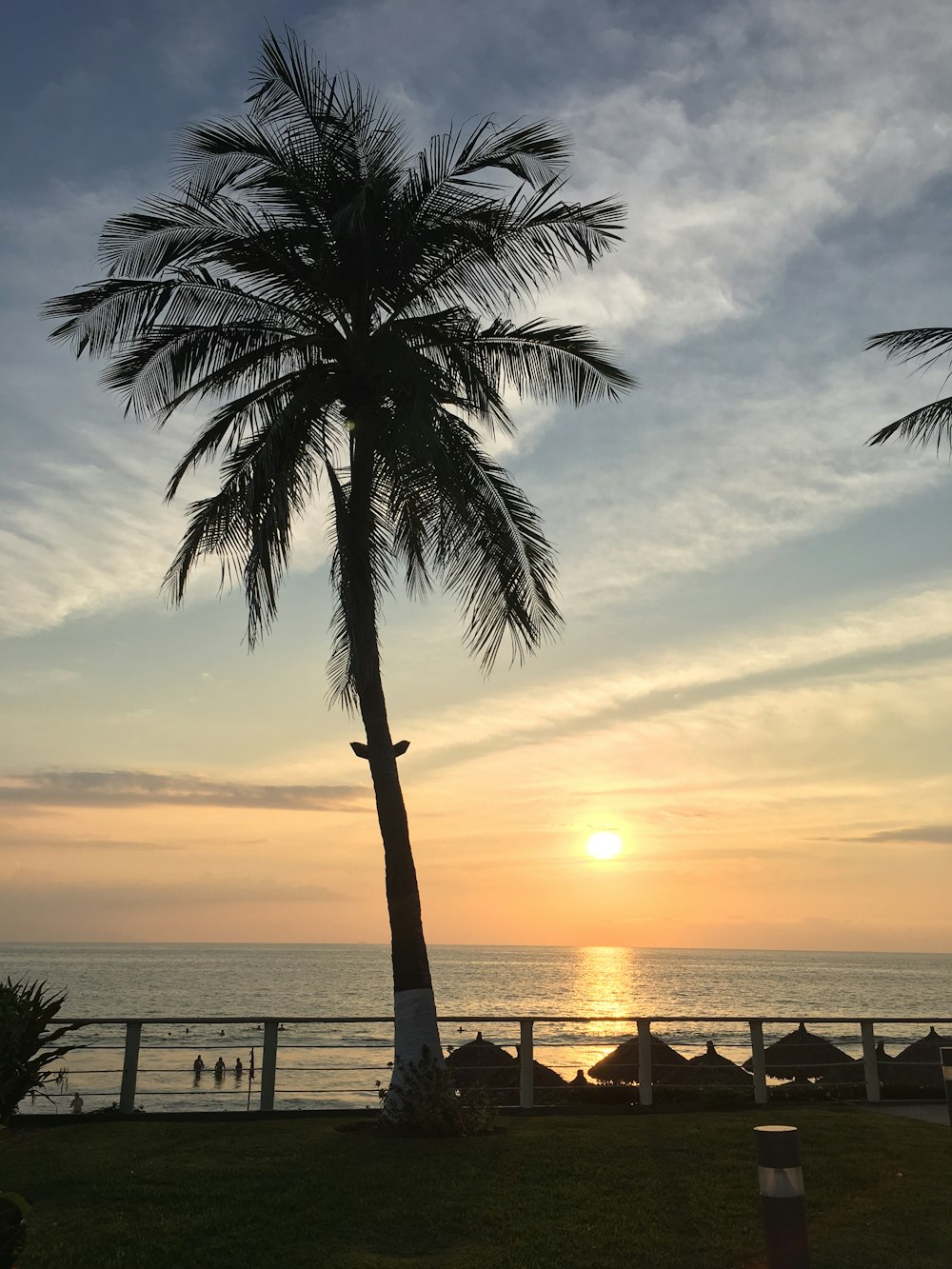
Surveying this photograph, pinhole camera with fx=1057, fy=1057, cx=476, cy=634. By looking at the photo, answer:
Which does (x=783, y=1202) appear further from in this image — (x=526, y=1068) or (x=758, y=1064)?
(x=758, y=1064)

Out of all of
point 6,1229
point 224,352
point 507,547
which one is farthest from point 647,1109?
point 224,352

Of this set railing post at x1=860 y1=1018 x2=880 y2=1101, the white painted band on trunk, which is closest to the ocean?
railing post at x1=860 y1=1018 x2=880 y2=1101

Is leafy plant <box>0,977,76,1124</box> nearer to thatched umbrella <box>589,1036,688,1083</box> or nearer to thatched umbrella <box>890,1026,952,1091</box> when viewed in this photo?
thatched umbrella <box>589,1036,688,1083</box>

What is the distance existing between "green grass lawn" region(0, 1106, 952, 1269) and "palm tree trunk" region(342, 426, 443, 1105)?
149 centimetres

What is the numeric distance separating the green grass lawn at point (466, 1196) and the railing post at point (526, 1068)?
144 cm

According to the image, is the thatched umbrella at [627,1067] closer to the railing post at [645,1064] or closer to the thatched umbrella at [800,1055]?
the thatched umbrella at [800,1055]

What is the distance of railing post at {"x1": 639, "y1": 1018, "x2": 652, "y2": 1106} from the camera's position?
47.3 feet

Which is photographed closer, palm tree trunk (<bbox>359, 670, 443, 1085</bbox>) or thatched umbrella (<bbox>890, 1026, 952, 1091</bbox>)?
palm tree trunk (<bbox>359, 670, 443, 1085</bbox>)

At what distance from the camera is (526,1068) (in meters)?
14.5

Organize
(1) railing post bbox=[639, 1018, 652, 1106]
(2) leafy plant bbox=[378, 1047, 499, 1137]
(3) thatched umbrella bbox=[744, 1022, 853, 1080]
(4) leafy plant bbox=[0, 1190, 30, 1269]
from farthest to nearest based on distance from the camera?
(3) thatched umbrella bbox=[744, 1022, 853, 1080]
(1) railing post bbox=[639, 1018, 652, 1106]
(2) leafy plant bbox=[378, 1047, 499, 1137]
(4) leafy plant bbox=[0, 1190, 30, 1269]

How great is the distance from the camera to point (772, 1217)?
573 cm

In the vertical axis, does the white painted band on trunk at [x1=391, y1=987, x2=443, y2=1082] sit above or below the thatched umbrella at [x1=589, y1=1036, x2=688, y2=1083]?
above

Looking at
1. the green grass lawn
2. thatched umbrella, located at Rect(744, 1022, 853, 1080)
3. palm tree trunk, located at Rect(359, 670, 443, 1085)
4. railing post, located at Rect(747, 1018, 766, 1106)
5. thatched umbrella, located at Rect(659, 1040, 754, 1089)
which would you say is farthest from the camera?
thatched umbrella, located at Rect(744, 1022, 853, 1080)

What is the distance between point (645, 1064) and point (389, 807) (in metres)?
5.11
